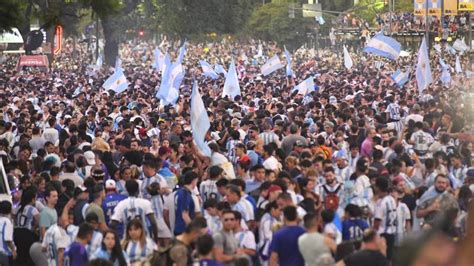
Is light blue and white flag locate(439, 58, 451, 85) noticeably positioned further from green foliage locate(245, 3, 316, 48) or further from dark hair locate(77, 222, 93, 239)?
green foliage locate(245, 3, 316, 48)

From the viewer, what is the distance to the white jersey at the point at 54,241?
37.5 ft

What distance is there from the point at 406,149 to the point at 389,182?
442cm

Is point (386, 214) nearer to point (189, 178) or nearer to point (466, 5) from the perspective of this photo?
point (189, 178)

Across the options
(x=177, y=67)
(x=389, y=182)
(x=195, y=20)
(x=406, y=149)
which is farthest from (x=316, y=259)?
(x=195, y=20)

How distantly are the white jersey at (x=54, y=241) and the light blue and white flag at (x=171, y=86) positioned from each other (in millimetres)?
15869

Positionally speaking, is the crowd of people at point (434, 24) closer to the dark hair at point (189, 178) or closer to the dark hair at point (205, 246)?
the dark hair at point (189, 178)

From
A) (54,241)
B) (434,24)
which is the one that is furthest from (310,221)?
(434,24)

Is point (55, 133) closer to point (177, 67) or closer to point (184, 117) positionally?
point (184, 117)

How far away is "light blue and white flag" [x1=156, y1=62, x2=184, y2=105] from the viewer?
90.5ft

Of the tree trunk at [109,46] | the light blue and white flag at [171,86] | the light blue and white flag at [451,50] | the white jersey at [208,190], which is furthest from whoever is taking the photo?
the tree trunk at [109,46]

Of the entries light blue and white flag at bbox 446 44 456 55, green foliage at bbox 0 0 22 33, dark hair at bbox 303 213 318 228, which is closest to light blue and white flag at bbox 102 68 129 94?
green foliage at bbox 0 0 22 33

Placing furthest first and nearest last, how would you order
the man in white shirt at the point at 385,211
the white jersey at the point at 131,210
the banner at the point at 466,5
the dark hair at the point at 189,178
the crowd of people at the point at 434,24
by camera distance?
the crowd of people at the point at 434,24 → the banner at the point at 466,5 → the dark hair at the point at 189,178 → the man in white shirt at the point at 385,211 → the white jersey at the point at 131,210

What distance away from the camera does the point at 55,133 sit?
68.7 feet

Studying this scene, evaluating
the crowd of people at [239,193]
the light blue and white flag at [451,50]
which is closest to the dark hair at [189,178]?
the crowd of people at [239,193]
